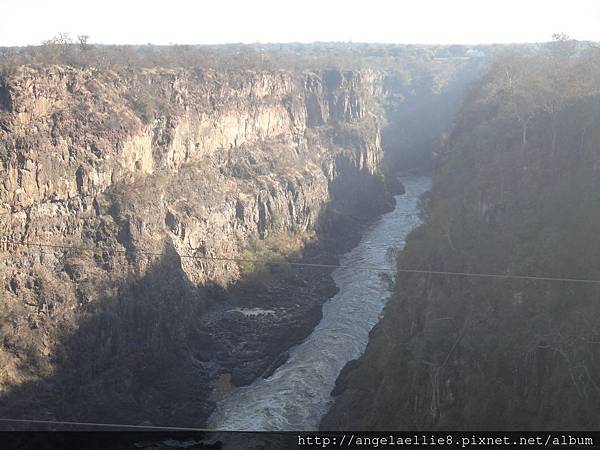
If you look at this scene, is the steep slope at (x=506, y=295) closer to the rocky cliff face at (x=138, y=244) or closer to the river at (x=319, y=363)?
the river at (x=319, y=363)

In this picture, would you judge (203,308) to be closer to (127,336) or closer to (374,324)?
(127,336)

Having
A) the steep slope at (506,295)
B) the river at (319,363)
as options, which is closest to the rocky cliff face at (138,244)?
the river at (319,363)

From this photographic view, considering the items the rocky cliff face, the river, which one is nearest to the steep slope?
the river

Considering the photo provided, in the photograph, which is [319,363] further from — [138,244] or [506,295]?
[506,295]

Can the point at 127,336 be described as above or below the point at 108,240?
below

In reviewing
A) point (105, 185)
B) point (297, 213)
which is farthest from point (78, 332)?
point (297, 213)

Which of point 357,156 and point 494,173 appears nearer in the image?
point 494,173

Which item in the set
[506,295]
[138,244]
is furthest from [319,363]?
[506,295]
